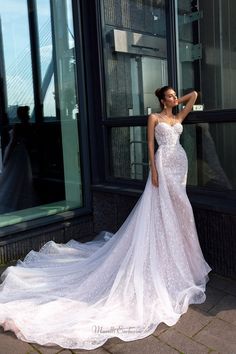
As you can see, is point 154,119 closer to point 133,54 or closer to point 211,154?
point 211,154

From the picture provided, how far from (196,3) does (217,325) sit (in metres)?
2.98

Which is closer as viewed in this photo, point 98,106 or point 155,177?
point 155,177

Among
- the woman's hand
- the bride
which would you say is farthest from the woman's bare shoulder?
the woman's hand

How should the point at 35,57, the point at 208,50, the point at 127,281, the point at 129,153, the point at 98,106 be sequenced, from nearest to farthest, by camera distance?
the point at 127,281, the point at 208,50, the point at 35,57, the point at 129,153, the point at 98,106

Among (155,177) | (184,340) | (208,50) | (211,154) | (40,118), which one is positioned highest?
(208,50)

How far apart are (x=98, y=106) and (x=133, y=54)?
76cm

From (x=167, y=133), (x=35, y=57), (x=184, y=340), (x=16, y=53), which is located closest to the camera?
(x=184, y=340)

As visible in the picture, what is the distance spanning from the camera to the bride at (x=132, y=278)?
2.63 m

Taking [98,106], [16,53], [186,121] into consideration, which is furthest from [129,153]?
[16,53]

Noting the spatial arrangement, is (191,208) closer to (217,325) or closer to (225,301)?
(225,301)

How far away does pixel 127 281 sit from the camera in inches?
120

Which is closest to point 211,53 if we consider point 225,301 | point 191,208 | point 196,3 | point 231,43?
point 231,43

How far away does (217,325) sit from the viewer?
8.75 feet

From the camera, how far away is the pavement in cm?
240
